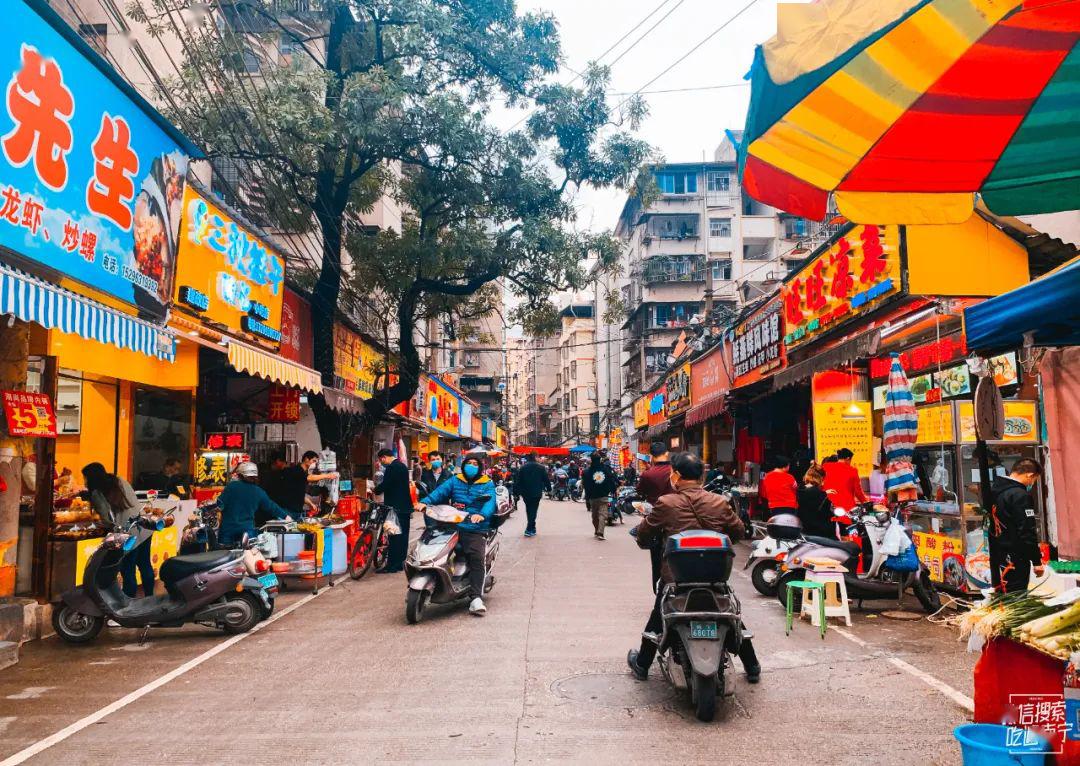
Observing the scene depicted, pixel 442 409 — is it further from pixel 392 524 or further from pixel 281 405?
pixel 392 524

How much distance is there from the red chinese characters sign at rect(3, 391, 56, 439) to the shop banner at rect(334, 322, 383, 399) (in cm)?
858

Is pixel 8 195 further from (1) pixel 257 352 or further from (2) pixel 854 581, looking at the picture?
(2) pixel 854 581

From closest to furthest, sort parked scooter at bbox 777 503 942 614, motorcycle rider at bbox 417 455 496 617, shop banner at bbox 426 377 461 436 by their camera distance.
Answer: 1. parked scooter at bbox 777 503 942 614
2. motorcycle rider at bbox 417 455 496 617
3. shop banner at bbox 426 377 461 436

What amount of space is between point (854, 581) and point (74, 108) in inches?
354

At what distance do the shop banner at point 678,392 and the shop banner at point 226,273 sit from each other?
15.9 meters

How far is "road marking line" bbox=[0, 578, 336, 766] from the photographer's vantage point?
15.4ft

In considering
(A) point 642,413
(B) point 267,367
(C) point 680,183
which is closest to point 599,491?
(B) point 267,367

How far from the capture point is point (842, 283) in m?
13.0

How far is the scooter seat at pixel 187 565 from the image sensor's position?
762 centimetres

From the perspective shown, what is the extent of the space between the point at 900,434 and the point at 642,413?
3064cm

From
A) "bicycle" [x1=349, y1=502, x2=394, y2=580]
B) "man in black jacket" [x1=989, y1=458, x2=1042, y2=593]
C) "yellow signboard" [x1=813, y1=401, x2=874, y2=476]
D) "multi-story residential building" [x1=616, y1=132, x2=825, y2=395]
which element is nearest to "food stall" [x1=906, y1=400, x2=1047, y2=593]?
"man in black jacket" [x1=989, y1=458, x2=1042, y2=593]

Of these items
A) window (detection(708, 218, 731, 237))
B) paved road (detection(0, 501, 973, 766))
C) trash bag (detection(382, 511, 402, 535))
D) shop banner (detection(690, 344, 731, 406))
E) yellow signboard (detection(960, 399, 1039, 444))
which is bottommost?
paved road (detection(0, 501, 973, 766))

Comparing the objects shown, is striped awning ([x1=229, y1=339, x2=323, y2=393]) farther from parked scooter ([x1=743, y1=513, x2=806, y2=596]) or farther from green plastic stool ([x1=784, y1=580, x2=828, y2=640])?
green plastic stool ([x1=784, y1=580, x2=828, y2=640])

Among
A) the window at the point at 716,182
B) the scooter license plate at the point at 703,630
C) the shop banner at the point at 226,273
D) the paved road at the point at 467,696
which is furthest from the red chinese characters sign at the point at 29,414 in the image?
the window at the point at 716,182
